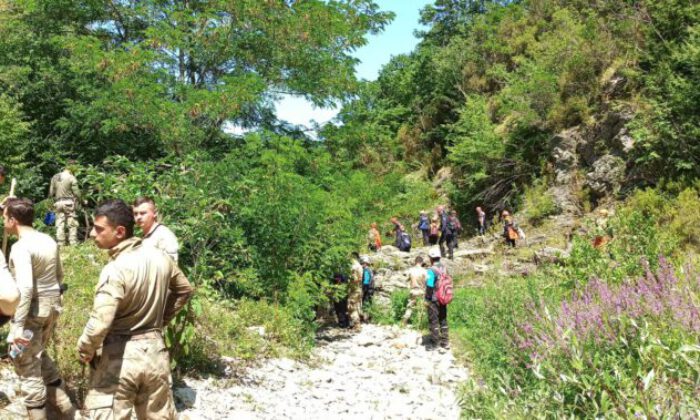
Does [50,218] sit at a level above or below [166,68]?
below

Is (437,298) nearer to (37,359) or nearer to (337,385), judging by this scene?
(337,385)

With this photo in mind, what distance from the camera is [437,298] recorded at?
10609 millimetres

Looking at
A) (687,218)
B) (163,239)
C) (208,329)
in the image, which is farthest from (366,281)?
(163,239)

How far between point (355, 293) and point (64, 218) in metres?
6.65

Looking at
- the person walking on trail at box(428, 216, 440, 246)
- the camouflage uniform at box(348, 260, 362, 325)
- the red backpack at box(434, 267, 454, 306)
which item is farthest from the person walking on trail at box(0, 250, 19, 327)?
the person walking on trail at box(428, 216, 440, 246)

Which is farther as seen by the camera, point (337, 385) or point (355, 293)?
point (355, 293)

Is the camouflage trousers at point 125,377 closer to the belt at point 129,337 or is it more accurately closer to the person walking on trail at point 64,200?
the belt at point 129,337

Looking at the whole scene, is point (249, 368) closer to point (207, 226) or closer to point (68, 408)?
point (207, 226)

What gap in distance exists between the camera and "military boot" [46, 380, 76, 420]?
A: 15.6 feet

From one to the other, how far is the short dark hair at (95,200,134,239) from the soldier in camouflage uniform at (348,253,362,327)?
942 centimetres

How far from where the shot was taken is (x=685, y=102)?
1608cm

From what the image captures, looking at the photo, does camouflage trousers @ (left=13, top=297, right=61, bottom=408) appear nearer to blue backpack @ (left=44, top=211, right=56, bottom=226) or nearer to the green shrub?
blue backpack @ (left=44, top=211, right=56, bottom=226)

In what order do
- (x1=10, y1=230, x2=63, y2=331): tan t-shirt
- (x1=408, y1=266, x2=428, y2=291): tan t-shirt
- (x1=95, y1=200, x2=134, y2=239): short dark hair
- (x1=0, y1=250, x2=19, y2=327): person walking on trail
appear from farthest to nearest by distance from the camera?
(x1=408, y1=266, x2=428, y2=291): tan t-shirt
(x1=10, y1=230, x2=63, y2=331): tan t-shirt
(x1=0, y1=250, x2=19, y2=327): person walking on trail
(x1=95, y1=200, x2=134, y2=239): short dark hair

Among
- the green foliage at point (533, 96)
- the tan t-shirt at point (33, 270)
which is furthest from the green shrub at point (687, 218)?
the tan t-shirt at point (33, 270)
